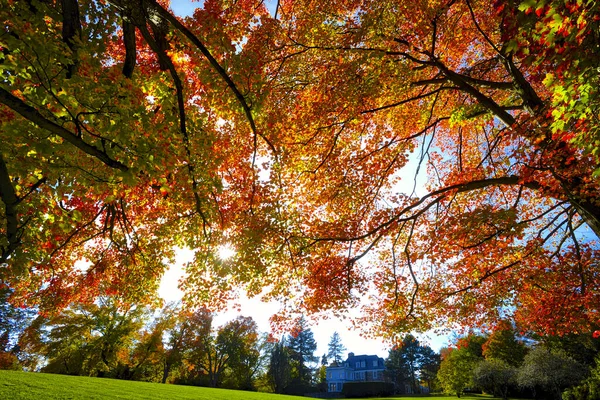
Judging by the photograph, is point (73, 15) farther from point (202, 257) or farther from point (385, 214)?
point (385, 214)

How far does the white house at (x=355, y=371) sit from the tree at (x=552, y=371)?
123 ft

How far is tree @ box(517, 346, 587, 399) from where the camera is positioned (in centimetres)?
2872

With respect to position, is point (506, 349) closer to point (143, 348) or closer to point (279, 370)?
point (279, 370)

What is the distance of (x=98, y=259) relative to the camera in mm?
12703

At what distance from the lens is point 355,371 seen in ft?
230

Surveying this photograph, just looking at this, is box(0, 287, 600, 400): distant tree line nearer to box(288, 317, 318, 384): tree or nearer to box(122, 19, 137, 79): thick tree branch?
box(288, 317, 318, 384): tree

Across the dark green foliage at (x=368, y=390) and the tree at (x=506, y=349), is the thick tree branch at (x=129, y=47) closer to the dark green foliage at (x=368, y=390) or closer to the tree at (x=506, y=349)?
the tree at (x=506, y=349)

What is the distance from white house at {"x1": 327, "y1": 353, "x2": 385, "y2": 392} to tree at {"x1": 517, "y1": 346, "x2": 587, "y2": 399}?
37.5 metres

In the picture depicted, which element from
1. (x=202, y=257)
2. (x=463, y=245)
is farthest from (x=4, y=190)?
(x=463, y=245)

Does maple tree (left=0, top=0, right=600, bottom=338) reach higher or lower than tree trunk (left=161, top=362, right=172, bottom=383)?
higher

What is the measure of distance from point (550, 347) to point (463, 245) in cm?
3743

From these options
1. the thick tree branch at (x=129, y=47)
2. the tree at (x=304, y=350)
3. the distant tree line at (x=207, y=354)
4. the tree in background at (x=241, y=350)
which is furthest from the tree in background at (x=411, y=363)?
the thick tree branch at (x=129, y=47)

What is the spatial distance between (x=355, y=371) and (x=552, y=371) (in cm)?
4754

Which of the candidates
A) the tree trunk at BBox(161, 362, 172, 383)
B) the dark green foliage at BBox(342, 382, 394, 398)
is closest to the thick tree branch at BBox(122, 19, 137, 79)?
the tree trunk at BBox(161, 362, 172, 383)
